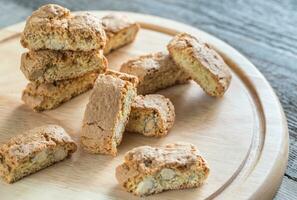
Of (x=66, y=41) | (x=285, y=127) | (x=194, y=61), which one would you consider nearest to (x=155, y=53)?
(x=194, y=61)

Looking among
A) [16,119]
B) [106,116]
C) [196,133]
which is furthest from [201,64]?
[16,119]

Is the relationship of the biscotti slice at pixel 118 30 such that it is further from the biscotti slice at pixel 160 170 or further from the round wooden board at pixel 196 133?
the biscotti slice at pixel 160 170

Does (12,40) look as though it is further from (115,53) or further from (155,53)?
(155,53)

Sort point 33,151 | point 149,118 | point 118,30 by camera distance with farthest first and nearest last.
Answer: point 118,30 < point 149,118 < point 33,151

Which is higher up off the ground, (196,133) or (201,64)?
(201,64)

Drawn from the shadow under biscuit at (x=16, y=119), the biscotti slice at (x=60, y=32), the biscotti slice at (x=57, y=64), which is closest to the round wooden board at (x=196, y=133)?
the shadow under biscuit at (x=16, y=119)

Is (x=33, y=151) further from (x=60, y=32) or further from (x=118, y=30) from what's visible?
(x=118, y=30)
